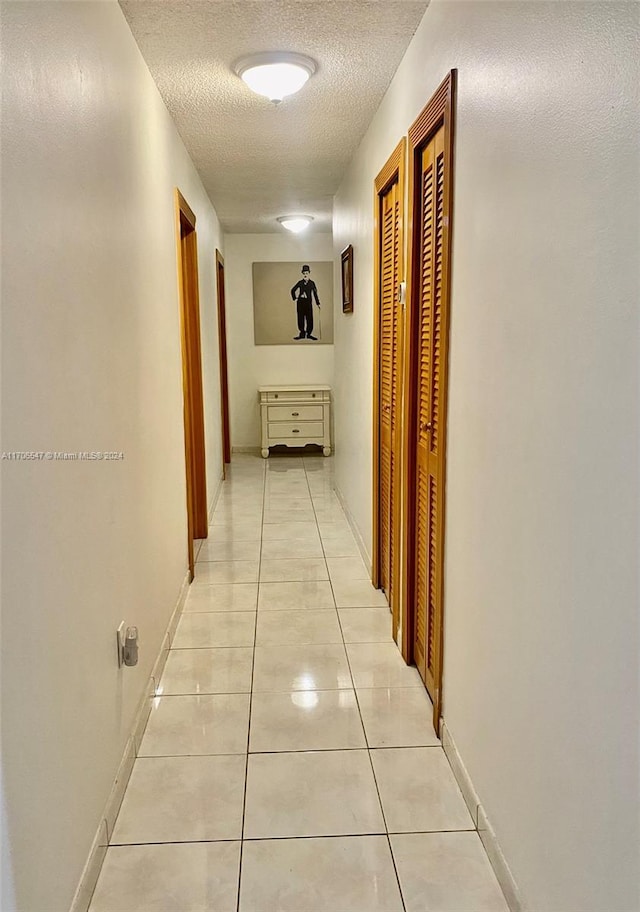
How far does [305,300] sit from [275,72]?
4939mm

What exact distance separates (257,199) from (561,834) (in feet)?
16.7

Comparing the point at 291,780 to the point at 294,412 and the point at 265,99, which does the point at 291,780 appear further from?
the point at 294,412

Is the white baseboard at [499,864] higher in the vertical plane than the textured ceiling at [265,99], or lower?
lower

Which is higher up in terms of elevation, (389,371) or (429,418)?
(389,371)

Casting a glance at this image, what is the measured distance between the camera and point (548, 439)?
1.33 metres

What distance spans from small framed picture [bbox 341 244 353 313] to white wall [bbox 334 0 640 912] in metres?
2.33

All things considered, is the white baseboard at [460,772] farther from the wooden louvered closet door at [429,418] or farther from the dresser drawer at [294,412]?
the dresser drawer at [294,412]

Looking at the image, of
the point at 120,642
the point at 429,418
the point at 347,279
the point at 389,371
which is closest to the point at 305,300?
the point at 347,279

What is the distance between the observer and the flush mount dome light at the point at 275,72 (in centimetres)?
270

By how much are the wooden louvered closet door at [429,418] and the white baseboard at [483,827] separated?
8.6 inches

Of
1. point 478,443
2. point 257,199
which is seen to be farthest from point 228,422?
point 478,443

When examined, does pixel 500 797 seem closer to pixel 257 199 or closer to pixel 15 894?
pixel 15 894

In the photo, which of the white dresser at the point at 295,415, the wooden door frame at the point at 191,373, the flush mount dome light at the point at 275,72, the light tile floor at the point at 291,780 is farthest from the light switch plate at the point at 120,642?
the white dresser at the point at 295,415

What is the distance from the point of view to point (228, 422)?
7301 mm
